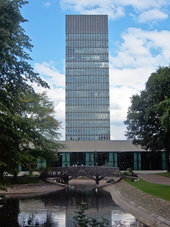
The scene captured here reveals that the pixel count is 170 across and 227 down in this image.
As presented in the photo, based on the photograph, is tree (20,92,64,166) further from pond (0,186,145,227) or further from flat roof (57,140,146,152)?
flat roof (57,140,146,152)

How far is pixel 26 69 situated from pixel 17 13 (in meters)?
3.07

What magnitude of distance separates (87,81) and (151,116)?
346 ft

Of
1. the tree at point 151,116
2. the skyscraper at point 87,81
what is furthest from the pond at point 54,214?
the skyscraper at point 87,81

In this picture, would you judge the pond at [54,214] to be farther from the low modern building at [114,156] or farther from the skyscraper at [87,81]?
the skyscraper at [87,81]

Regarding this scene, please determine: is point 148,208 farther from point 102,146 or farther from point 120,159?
point 102,146

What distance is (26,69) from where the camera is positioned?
1394 cm

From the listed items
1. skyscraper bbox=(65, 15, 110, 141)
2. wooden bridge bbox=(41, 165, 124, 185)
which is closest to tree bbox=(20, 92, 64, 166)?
wooden bridge bbox=(41, 165, 124, 185)

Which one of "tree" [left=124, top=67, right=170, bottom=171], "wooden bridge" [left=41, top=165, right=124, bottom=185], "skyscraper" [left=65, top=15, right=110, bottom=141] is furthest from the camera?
"skyscraper" [left=65, top=15, right=110, bottom=141]

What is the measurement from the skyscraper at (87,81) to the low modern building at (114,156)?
8084 cm

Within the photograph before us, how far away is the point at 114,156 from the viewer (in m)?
56.8

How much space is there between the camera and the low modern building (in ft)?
184

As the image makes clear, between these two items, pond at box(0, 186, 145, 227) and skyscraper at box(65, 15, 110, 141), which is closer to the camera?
pond at box(0, 186, 145, 227)

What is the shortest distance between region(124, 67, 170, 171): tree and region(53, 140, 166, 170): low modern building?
1244 cm

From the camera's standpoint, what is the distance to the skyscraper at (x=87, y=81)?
458 ft
